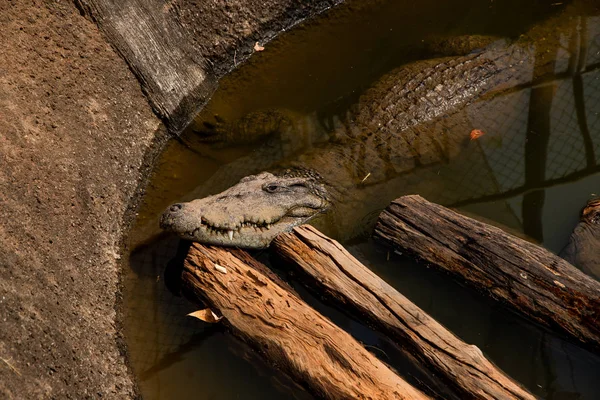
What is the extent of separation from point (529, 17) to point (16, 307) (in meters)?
4.93

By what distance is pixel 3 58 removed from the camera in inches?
170

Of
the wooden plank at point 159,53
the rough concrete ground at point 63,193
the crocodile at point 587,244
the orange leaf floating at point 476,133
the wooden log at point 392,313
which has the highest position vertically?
the orange leaf floating at point 476,133

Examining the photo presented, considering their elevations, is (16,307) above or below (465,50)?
below

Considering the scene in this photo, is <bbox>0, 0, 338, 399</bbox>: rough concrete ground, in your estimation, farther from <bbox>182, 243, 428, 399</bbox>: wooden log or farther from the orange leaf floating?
the orange leaf floating

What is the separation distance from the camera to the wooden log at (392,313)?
11.4 feet

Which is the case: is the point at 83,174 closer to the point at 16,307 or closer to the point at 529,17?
the point at 16,307

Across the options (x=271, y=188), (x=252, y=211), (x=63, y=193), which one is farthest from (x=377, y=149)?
(x=63, y=193)

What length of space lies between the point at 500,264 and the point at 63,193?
2.78 m

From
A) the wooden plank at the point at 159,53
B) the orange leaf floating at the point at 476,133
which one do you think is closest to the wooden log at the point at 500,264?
the orange leaf floating at the point at 476,133

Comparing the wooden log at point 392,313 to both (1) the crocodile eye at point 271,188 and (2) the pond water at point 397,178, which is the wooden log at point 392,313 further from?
(1) the crocodile eye at point 271,188

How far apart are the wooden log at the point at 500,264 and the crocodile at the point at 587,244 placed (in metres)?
0.31

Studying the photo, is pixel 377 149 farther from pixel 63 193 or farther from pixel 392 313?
pixel 63 193

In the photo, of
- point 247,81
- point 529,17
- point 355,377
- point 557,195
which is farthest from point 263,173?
point 529,17

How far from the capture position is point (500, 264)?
3977 mm
